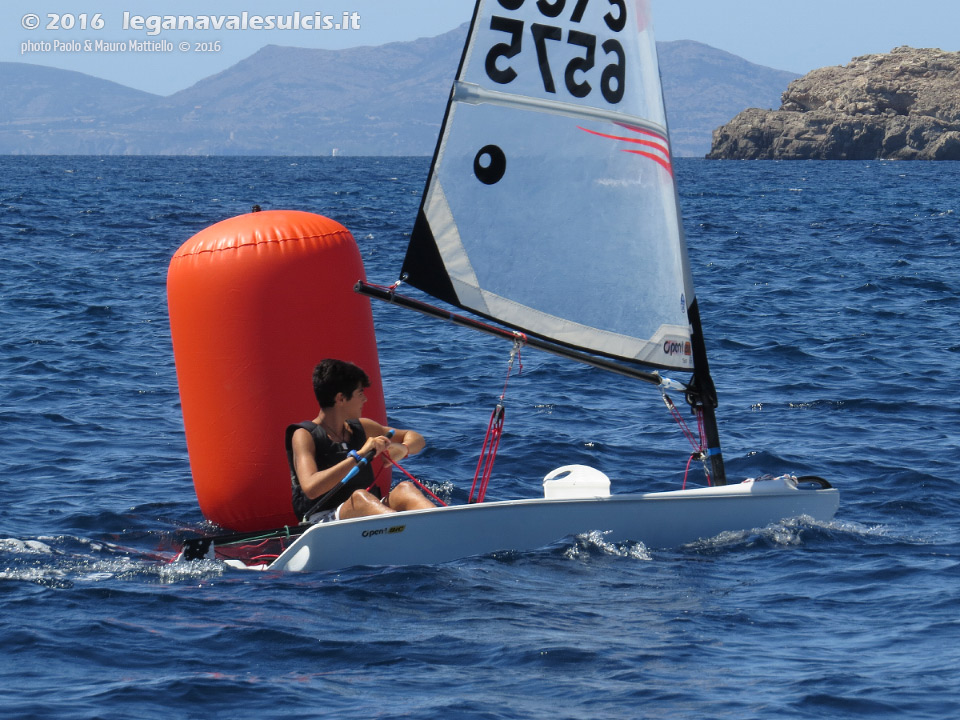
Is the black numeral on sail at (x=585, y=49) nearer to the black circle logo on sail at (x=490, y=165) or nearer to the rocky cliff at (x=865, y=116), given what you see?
the black circle logo on sail at (x=490, y=165)

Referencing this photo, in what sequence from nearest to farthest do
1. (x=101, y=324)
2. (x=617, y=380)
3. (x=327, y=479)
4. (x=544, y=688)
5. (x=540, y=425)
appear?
(x=544, y=688), (x=327, y=479), (x=540, y=425), (x=617, y=380), (x=101, y=324)

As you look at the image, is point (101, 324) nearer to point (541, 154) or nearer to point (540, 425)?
point (540, 425)

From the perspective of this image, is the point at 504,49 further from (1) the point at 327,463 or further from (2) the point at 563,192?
(1) the point at 327,463

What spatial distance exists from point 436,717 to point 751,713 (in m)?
1.22

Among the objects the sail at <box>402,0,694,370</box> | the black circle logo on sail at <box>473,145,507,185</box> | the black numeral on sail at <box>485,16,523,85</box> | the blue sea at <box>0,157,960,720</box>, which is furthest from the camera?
the black circle logo on sail at <box>473,145,507,185</box>

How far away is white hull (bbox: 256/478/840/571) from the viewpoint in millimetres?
6465

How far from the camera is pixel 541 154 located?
6656 mm

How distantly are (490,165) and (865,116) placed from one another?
124615 mm

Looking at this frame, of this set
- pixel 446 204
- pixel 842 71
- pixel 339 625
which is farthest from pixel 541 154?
pixel 842 71

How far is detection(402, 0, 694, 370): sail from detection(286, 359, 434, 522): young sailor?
28.5 inches

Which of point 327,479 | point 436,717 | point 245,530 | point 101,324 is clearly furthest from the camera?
point 101,324

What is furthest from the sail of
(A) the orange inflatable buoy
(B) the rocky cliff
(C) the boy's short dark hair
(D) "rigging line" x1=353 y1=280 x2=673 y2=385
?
(B) the rocky cliff

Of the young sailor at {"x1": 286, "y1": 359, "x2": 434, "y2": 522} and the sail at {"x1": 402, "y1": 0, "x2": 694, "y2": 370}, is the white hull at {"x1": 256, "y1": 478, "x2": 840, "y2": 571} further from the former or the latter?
the sail at {"x1": 402, "y1": 0, "x2": 694, "y2": 370}

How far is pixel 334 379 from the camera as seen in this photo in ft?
21.5
